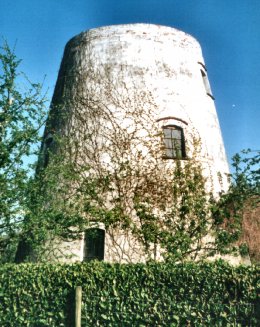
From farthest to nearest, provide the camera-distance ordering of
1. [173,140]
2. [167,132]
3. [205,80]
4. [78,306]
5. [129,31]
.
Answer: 1. [205,80]
2. [129,31]
3. [167,132]
4. [173,140]
5. [78,306]

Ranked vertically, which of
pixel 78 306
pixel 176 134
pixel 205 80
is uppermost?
pixel 205 80

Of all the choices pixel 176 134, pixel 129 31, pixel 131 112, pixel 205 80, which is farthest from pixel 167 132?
pixel 129 31

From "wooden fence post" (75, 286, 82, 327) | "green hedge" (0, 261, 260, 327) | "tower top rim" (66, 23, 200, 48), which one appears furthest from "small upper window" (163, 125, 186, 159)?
"wooden fence post" (75, 286, 82, 327)

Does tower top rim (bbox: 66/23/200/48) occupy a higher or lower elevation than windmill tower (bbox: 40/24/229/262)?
higher

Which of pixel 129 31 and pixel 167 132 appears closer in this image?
pixel 167 132

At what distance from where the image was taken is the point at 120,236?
27.2 feet

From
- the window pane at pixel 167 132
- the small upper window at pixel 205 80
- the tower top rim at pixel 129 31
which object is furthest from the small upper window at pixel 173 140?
the tower top rim at pixel 129 31

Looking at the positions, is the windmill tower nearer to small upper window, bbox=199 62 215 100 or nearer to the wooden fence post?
small upper window, bbox=199 62 215 100

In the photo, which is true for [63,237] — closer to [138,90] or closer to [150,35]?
[138,90]

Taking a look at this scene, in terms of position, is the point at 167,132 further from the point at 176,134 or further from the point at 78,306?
the point at 78,306

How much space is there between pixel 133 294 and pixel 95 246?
3.43m

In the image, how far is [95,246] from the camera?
852 cm

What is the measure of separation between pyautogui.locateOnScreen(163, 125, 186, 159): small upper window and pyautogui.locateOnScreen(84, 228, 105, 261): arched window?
3156 millimetres

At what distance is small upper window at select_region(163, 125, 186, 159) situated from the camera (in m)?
9.54
